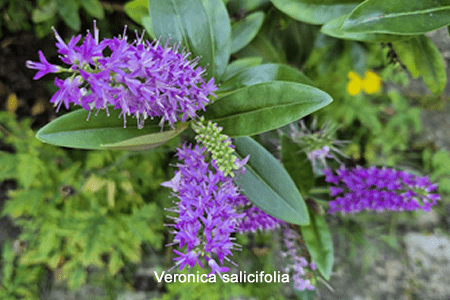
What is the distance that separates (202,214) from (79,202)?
1.54m

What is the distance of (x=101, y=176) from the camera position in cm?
178

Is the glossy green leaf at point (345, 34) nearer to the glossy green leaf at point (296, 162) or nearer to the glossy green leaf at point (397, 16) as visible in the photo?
the glossy green leaf at point (397, 16)

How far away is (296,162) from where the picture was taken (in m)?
1.27

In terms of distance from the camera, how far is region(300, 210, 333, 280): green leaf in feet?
4.21

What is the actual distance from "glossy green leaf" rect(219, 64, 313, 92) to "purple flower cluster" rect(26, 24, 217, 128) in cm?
38

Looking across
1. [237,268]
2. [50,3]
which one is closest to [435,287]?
[237,268]

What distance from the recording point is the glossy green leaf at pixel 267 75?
113 centimetres

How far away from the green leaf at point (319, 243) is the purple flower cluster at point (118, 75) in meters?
0.89

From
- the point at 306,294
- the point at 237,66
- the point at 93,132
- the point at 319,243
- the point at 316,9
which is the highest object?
the point at 316,9

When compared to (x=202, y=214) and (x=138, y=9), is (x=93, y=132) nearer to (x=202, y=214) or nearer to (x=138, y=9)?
(x=202, y=214)

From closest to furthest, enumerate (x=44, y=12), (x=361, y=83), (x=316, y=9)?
(x=316, y=9)
(x=44, y=12)
(x=361, y=83)

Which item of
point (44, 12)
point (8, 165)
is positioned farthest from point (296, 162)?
point (8, 165)

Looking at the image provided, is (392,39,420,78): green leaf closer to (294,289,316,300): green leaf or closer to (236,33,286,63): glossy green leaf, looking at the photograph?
(236,33,286,63): glossy green leaf

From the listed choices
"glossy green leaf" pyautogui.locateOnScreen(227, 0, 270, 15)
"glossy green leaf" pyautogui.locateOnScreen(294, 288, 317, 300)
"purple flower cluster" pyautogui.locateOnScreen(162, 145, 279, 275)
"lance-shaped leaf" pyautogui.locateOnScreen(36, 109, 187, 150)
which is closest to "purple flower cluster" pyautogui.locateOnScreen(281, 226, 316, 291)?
"glossy green leaf" pyautogui.locateOnScreen(294, 288, 317, 300)
